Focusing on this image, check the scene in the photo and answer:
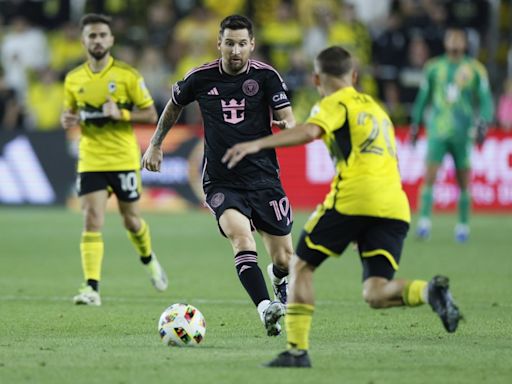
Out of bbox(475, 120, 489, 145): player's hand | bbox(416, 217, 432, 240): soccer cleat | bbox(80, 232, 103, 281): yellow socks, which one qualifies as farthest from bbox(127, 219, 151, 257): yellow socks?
bbox(475, 120, 489, 145): player's hand

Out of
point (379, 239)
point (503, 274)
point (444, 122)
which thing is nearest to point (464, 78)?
point (444, 122)

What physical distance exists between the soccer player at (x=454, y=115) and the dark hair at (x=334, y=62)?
31.6 feet

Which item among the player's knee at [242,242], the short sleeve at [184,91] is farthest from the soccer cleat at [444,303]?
the short sleeve at [184,91]

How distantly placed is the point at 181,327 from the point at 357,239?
1.44 m

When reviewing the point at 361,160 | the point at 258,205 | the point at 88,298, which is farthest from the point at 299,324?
the point at 88,298

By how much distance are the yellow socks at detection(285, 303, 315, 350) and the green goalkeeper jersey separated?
33.0ft

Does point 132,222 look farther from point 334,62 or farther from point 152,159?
point 334,62

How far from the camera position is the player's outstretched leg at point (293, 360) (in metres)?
6.96

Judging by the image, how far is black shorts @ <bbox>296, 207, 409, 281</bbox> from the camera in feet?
23.3

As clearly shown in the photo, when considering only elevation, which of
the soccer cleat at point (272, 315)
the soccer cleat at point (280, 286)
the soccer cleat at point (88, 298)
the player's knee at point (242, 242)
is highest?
the player's knee at point (242, 242)

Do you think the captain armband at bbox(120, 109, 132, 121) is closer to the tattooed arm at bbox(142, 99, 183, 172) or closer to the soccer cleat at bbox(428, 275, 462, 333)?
the tattooed arm at bbox(142, 99, 183, 172)

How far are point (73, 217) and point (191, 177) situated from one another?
2.15 meters

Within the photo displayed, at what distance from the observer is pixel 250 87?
909cm

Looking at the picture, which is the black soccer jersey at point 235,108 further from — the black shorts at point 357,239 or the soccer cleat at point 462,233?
the soccer cleat at point 462,233
